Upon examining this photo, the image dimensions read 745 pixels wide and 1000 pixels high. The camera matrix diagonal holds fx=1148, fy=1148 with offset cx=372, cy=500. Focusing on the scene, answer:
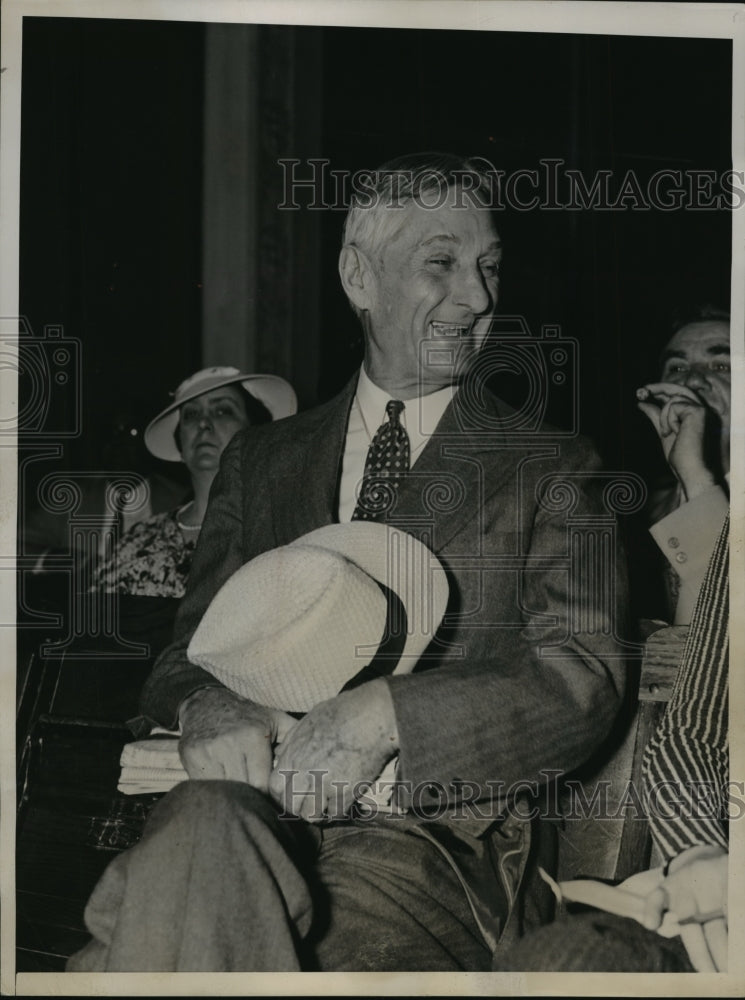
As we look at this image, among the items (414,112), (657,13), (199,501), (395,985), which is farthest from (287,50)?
(395,985)

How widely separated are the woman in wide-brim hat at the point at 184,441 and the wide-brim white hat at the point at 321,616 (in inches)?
10.0

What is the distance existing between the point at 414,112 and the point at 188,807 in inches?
71.3

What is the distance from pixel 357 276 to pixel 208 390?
19.4 inches

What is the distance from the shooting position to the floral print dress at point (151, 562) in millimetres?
3016

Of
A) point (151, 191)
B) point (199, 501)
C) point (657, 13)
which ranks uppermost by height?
point (657, 13)

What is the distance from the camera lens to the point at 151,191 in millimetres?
3029

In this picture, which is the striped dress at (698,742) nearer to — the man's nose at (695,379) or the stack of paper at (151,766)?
the man's nose at (695,379)

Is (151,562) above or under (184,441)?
under

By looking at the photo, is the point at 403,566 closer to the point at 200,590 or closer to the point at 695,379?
the point at 200,590

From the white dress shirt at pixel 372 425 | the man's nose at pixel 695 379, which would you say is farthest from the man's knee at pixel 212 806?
the man's nose at pixel 695 379

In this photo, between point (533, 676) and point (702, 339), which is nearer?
point (533, 676)

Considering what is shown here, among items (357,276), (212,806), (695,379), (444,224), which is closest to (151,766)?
(212,806)

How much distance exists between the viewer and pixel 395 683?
8.82ft

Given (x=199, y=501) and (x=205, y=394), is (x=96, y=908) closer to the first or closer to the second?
(x=199, y=501)
